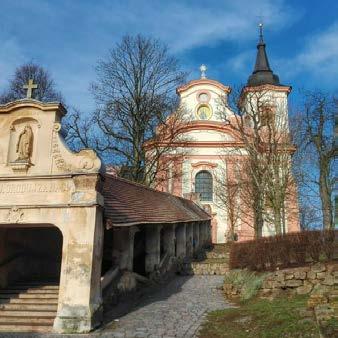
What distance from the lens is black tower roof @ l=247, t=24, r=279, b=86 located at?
38875mm

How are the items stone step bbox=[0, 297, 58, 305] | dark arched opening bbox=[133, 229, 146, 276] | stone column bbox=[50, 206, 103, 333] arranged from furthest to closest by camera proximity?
dark arched opening bbox=[133, 229, 146, 276] < stone step bbox=[0, 297, 58, 305] < stone column bbox=[50, 206, 103, 333]

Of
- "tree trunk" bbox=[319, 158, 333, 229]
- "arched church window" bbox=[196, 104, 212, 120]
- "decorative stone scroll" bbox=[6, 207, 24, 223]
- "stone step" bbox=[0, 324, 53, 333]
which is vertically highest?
"arched church window" bbox=[196, 104, 212, 120]

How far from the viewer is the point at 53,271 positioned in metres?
12.9

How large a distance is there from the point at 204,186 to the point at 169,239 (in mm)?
18813

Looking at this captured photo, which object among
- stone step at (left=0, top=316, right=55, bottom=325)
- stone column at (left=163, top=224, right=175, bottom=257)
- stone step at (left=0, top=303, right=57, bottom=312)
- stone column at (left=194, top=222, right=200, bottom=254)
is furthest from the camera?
stone column at (left=194, top=222, right=200, bottom=254)

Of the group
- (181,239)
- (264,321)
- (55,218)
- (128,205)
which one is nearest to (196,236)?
(181,239)

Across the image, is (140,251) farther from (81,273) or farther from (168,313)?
(81,273)

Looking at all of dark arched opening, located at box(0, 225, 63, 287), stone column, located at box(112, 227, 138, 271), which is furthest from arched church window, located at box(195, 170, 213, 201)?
stone column, located at box(112, 227, 138, 271)

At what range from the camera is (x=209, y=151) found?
116ft

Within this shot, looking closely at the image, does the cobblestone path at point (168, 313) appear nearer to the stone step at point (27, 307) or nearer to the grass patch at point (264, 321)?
the grass patch at point (264, 321)

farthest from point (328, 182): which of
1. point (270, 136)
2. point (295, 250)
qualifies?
point (295, 250)

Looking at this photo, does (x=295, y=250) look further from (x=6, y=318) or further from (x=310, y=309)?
(x=6, y=318)

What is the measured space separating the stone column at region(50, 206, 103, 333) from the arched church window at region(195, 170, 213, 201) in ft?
85.5

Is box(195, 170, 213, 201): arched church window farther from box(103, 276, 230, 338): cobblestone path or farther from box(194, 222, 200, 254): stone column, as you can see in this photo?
box(103, 276, 230, 338): cobblestone path
